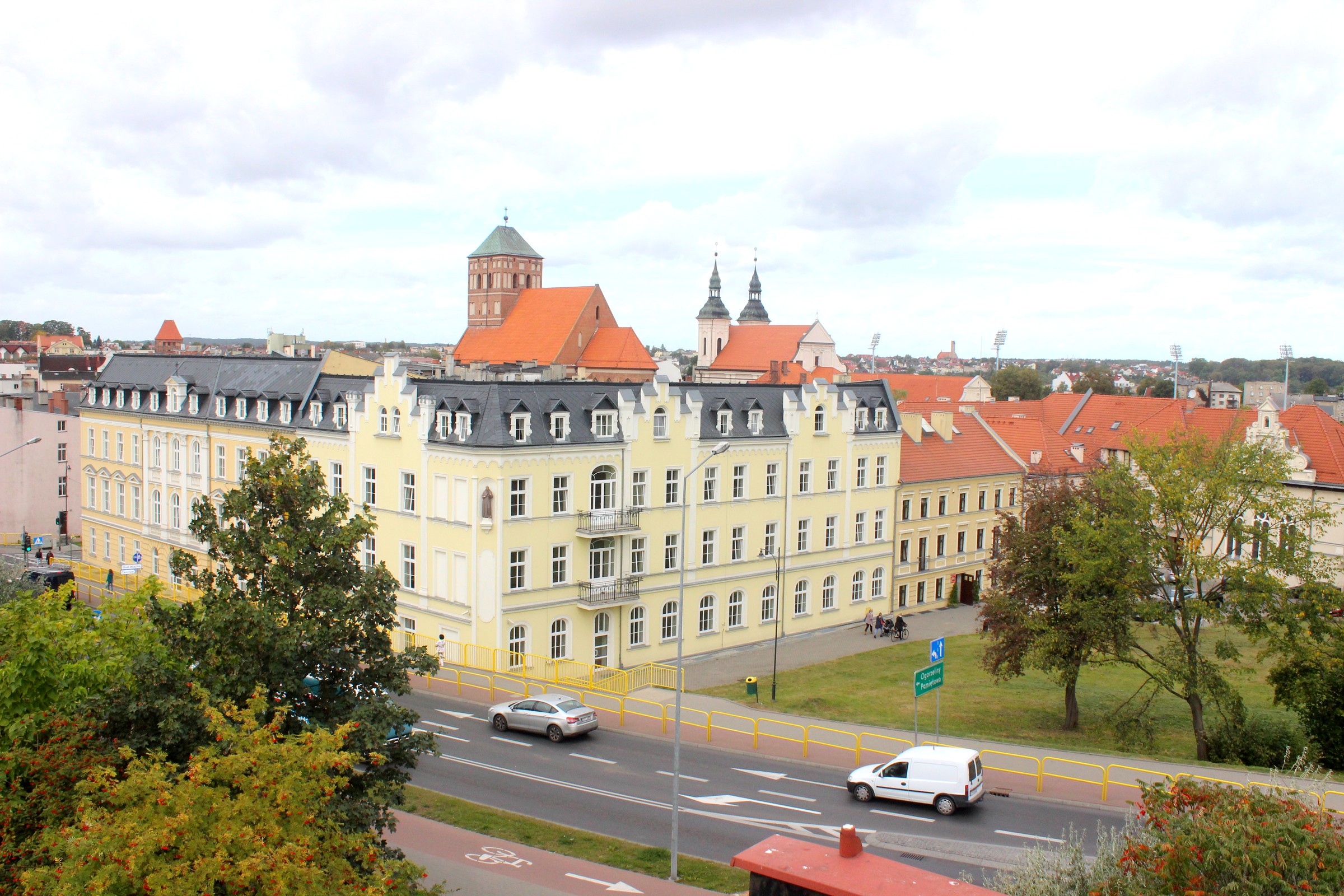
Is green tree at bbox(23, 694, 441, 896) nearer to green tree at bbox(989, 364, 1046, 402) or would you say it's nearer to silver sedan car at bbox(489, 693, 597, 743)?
silver sedan car at bbox(489, 693, 597, 743)

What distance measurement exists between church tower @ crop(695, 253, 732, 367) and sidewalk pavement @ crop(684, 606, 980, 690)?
260 ft

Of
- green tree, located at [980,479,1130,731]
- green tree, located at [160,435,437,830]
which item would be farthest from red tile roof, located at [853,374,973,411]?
green tree, located at [160,435,437,830]

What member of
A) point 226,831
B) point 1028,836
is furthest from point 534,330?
point 226,831

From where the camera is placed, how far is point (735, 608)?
47.7 metres

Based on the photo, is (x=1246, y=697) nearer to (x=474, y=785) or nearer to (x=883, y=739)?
(x=883, y=739)

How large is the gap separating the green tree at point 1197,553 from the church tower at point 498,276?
93889 millimetres

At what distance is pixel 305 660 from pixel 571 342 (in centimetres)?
8843

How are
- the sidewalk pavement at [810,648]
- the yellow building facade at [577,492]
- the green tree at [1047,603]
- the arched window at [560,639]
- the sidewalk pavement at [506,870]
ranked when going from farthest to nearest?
1. the sidewalk pavement at [810,648]
2. the arched window at [560,639]
3. the yellow building facade at [577,492]
4. the green tree at [1047,603]
5. the sidewalk pavement at [506,870]

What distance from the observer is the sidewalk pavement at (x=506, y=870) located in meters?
19.7

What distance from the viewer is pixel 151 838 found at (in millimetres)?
11695

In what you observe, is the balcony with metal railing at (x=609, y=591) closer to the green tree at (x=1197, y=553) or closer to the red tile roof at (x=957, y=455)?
the green tree at (x=1197, y=553)

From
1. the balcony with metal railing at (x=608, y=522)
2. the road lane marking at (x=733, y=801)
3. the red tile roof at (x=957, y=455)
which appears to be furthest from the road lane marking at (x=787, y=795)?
the red tile roof at (x=957, y=455)

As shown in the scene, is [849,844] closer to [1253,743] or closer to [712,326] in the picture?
[1253,743]

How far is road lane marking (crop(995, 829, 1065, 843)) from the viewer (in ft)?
74.5
